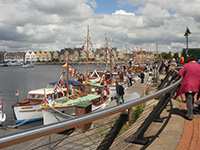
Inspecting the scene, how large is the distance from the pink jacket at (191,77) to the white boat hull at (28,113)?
27946 mm

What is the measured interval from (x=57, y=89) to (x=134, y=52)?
287ft

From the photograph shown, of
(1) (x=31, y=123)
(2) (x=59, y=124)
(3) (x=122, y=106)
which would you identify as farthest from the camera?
(1) (x=31, y=123)

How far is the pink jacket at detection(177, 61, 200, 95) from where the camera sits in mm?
9492

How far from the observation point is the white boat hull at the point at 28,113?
3655 centimetres

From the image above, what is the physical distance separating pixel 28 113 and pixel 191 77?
28861 mm

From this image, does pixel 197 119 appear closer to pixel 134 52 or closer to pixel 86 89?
pixel 86 89

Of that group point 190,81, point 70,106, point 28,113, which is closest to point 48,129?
point 190,81

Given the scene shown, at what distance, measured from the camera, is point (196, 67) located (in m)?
9.55

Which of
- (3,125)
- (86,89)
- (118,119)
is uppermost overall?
(118,119)

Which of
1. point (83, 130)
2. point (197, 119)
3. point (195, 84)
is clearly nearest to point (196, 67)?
point (195, 84)

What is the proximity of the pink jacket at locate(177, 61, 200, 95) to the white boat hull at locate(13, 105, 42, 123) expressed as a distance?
91.7ft

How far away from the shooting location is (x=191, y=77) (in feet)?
31.2

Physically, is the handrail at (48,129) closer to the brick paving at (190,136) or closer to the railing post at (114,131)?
the railing post at (114,131)

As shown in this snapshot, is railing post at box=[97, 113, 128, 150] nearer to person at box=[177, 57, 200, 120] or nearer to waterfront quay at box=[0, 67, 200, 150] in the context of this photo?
waterfront quay at box=[0, 67, 200, 150]
